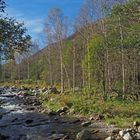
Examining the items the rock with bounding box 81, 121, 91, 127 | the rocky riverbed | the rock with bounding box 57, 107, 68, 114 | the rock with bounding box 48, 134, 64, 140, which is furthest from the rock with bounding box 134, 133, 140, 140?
the rock with bounding box 57, 107, 68, 114

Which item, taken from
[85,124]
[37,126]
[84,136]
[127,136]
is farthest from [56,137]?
[37,126]

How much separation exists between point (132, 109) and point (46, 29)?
2864 centimetres

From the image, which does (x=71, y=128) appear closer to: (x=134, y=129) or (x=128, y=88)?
(x=134, y=129)

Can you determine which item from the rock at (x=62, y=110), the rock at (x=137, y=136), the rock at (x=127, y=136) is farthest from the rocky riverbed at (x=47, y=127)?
the rock at (x=137, y=136)

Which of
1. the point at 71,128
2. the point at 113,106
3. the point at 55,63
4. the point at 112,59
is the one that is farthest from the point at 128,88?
the point at 55,63

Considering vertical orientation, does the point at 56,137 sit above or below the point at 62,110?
below

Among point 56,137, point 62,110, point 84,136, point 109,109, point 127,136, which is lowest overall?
point 56,137

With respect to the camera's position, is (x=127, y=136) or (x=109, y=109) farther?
(x=109, y=109)

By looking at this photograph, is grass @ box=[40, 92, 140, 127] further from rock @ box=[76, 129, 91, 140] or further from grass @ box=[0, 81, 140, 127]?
rock @ box=[76, 129, 91, 140]

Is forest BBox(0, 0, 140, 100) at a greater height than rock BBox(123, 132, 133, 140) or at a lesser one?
greater

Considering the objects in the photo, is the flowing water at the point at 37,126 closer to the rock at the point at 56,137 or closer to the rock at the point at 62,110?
the rock at the point at 56,137

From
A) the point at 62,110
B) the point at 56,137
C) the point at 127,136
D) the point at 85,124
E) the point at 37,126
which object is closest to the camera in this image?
the point at 127,136

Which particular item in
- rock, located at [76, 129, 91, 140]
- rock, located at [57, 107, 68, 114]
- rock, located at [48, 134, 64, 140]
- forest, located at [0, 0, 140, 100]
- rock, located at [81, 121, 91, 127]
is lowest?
rock, located at [48, 134, 64, 140]

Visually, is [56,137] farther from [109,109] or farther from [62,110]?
[62,110]
